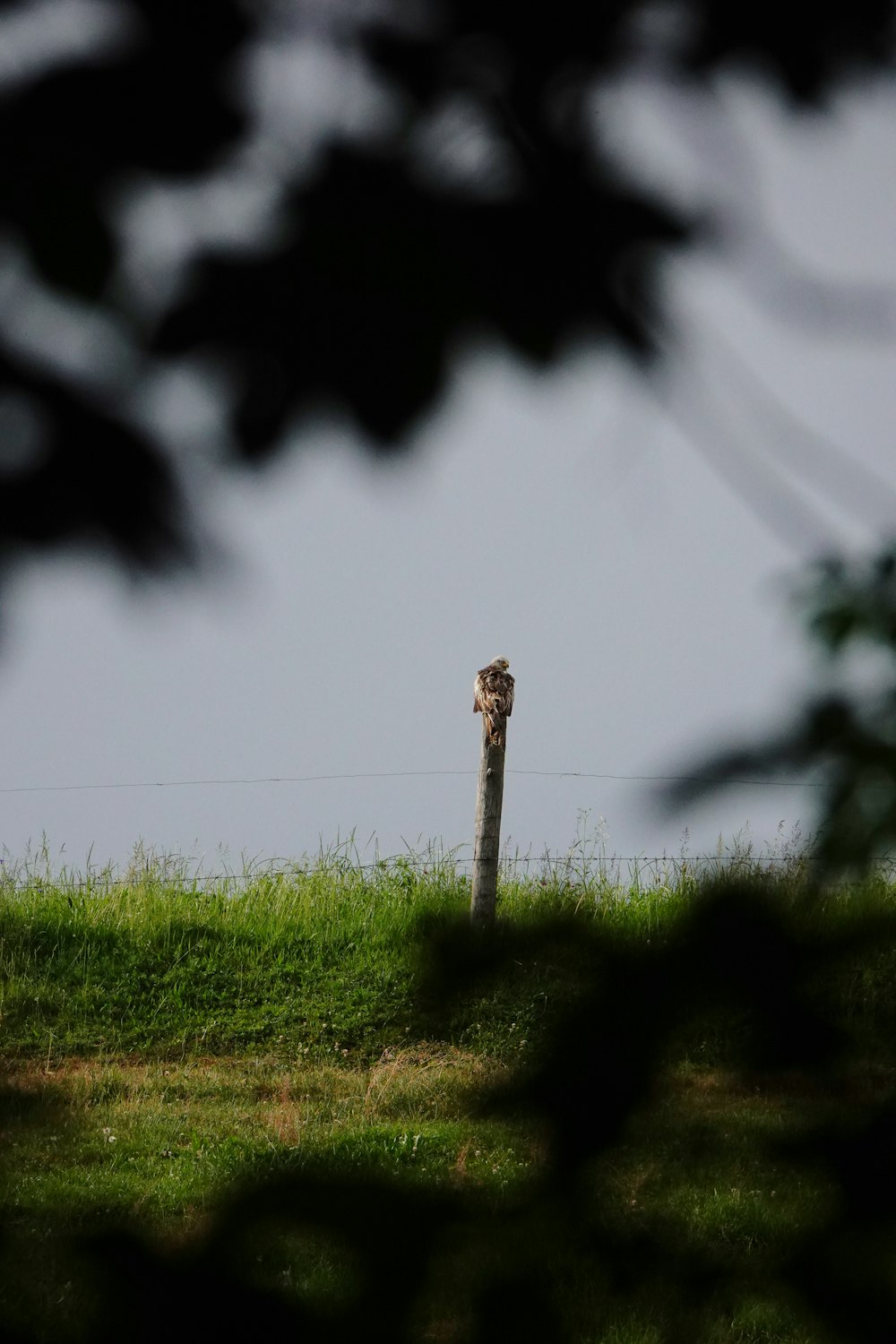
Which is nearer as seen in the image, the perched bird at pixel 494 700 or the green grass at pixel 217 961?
the green grass at pixel 217 961

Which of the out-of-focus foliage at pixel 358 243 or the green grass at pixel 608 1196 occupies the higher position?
the out-of-focus foliage at pixel 358 243

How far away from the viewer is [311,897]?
802 centimetres

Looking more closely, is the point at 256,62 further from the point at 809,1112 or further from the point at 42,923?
the point at 42,923

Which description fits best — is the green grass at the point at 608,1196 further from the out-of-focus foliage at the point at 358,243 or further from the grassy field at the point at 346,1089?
the out-of-focus foliage at the point at 358,243

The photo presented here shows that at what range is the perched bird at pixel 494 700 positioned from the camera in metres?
7.34

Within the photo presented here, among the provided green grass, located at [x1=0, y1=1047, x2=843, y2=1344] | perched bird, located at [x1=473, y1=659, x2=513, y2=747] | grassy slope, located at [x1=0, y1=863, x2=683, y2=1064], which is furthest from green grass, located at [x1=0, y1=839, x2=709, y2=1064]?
green grass, located at [x1=0, y1=1047, x2=843, y2=1344]

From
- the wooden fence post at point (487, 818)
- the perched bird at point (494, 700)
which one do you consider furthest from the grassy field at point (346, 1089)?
the perched bird at point (494, 700)

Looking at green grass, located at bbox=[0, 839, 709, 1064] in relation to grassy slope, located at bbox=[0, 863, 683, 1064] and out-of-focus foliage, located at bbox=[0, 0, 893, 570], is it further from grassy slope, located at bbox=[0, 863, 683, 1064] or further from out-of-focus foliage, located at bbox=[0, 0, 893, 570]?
out-of-focus foliage, located at bbox=[0, 0, 893, 570]

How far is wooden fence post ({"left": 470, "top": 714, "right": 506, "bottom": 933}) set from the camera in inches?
287

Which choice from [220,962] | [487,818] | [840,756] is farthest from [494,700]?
[840,756]

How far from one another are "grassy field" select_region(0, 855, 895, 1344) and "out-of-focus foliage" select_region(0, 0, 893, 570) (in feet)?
1.09

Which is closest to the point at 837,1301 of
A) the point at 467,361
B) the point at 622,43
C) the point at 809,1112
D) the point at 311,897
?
the point at 809,1112

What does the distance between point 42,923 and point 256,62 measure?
7592mm

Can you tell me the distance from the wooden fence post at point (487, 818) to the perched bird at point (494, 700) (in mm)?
28
